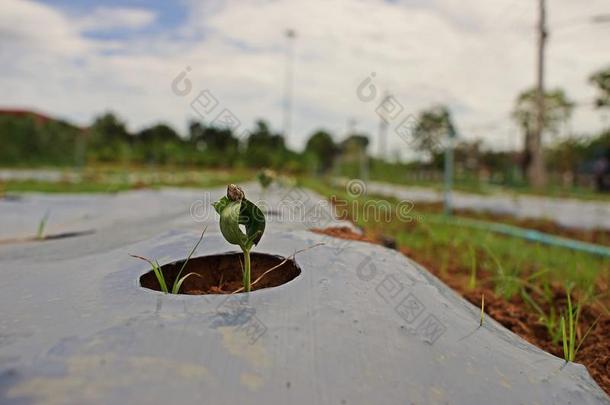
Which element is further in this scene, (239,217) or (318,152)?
(318,152)

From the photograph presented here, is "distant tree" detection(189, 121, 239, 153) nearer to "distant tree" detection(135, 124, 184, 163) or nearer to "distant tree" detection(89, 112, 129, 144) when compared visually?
"distant tree" detection(135, 124, 184, 163)

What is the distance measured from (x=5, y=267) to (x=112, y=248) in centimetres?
32

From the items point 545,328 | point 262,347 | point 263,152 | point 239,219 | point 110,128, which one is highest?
point 110,128

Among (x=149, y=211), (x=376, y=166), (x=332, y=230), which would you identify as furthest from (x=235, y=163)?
(x=332, y=230)

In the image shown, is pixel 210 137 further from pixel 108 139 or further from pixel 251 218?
pixel 251 218

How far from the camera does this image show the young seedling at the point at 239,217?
996 mm

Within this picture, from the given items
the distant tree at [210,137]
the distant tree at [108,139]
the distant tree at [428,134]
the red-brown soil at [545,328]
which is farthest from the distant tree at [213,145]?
the red-brown soil at [545,328]

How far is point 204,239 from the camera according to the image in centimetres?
152

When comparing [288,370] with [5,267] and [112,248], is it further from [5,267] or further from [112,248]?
[5,267]

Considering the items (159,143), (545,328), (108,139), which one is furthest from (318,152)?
(545,328)

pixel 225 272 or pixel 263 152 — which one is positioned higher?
pixel 263 152

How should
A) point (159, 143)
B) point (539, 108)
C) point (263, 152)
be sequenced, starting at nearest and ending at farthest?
point (539, 108), point (263, 152), point (159, 143)

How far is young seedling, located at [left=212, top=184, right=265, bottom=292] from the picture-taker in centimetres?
100

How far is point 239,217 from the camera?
1.02 metres
